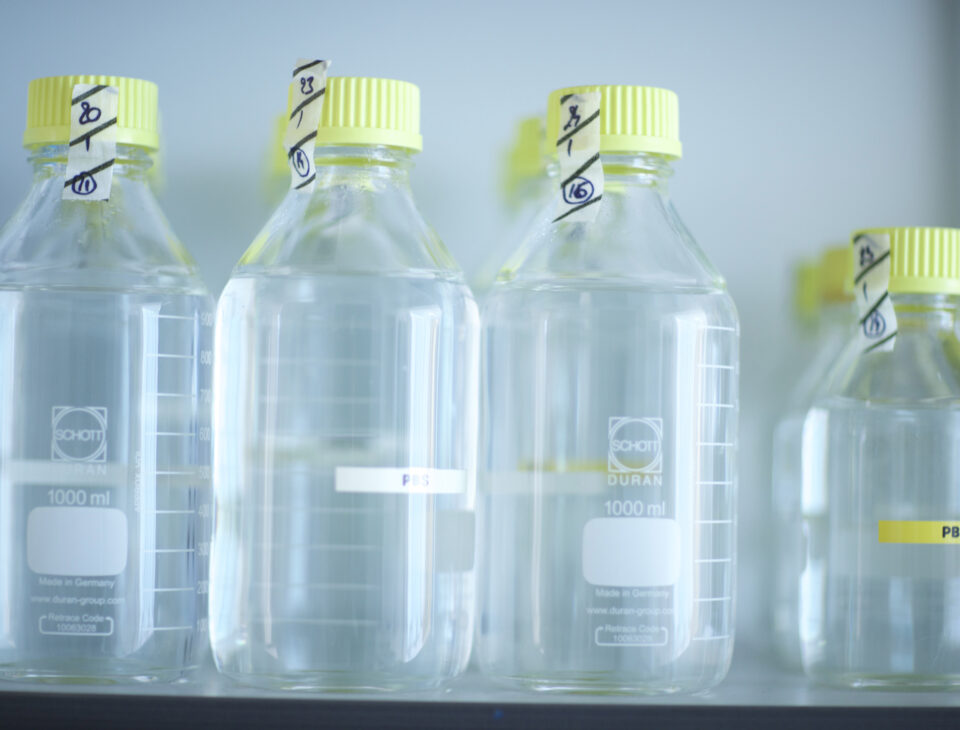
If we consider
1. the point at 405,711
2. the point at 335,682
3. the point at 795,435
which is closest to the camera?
the point at 405,711

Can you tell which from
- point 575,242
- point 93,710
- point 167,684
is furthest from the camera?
point 575,242

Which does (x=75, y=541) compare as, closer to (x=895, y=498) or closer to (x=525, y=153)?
(x=525, y=153)

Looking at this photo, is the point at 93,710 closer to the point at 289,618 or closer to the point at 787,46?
the point at 289,618

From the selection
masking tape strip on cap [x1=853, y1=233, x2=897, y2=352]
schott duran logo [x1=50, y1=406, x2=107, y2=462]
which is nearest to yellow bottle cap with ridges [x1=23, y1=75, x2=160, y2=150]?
schott duran logo [x1=50, y1=406, x2=107, y2=462]

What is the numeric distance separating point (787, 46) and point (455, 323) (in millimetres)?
603

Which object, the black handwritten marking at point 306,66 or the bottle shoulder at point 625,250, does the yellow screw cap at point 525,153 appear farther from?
the black handwritten marking at point 306,66

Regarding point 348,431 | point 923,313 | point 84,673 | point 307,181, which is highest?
point 307,181

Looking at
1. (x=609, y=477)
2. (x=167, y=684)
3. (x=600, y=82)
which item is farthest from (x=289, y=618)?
(x=600, y=82)

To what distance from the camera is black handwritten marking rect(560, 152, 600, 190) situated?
1122 mm

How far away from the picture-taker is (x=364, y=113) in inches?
43.9

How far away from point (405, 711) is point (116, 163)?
0.60 metres

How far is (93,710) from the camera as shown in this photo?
36.3 inches

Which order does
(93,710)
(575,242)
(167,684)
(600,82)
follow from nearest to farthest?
(93,710) < (167,684) < (575,242) < (600,82)

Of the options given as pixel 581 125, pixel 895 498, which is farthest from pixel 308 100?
pixel 895 498
